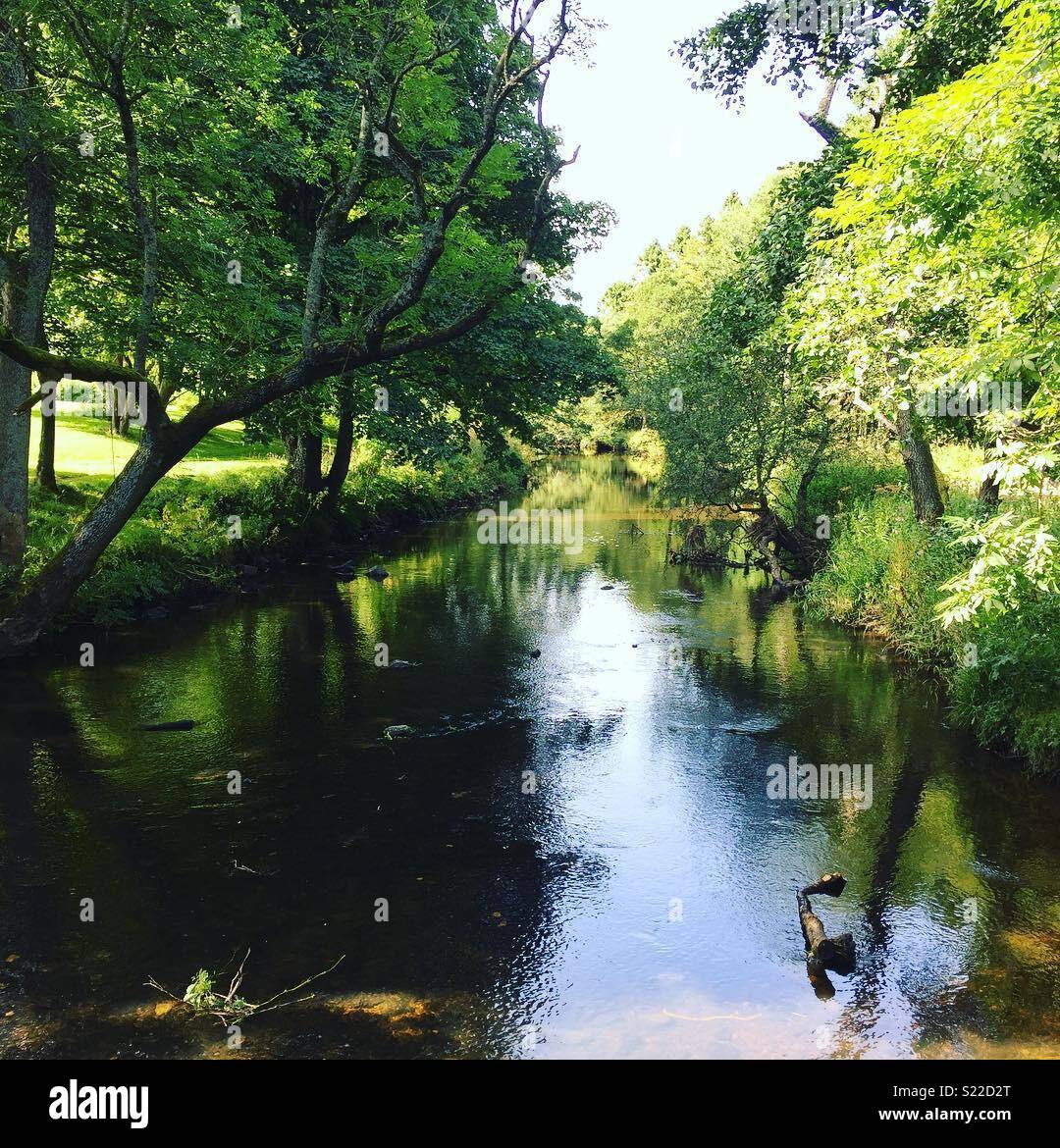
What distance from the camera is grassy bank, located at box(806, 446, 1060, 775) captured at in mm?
11070

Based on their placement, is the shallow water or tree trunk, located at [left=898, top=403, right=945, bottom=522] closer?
the shallow water

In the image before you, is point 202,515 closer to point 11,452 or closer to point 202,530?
point 202,530

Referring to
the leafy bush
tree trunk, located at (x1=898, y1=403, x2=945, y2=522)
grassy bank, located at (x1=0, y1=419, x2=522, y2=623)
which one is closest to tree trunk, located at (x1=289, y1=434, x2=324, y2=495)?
grassy bank, located at (x1=0, y1=419, x2=522, y2=623)

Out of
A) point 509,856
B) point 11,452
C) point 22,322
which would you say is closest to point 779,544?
point 509,856

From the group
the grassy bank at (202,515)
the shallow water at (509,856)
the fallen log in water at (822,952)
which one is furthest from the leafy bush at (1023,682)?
the grassy bank at (202,515)

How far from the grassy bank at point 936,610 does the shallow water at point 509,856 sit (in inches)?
27.2

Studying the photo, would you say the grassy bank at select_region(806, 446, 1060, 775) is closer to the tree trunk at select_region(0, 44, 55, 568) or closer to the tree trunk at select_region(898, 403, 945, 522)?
the tree trunk at select_region(898, 403, 945, 522)

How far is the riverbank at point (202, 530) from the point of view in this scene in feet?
57.5

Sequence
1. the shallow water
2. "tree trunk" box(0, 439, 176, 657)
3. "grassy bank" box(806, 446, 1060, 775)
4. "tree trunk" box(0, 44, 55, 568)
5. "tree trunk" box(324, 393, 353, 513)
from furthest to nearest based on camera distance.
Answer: "tree trunk" box(324, 393, 353, 513), "tree trunk" box(0, 44, 55, 568), "tree trunk" box(0, 439, 176, 657), "grassy bank" box(806, 446, 1060, 775), the shallow water

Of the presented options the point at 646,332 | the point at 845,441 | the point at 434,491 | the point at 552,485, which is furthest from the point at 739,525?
the point at 646,332

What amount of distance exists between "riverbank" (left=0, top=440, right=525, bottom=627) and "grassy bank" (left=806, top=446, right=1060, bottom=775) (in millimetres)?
9725

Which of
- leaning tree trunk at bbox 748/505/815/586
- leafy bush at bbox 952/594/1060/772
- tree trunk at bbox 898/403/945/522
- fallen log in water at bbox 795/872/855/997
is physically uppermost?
tree trunk at bbox 898/403/945/522
